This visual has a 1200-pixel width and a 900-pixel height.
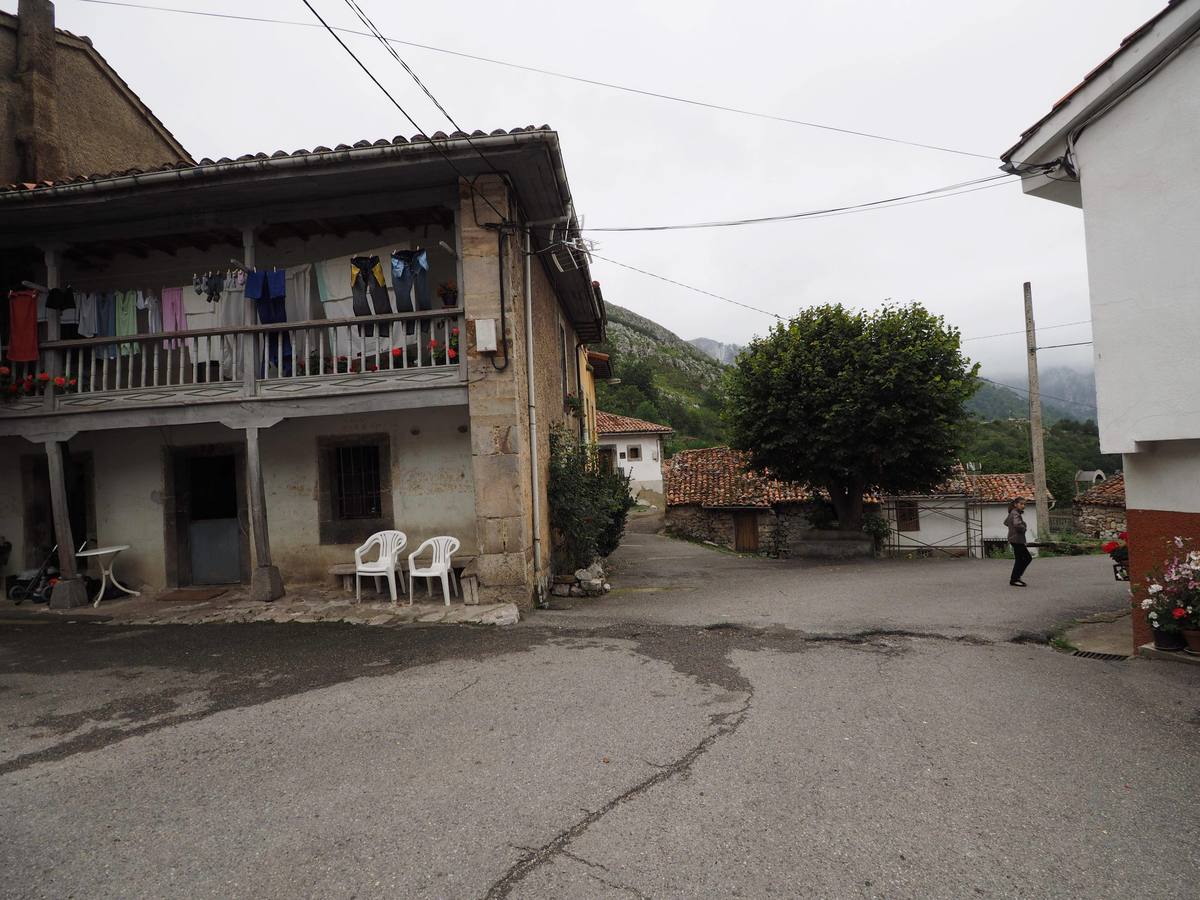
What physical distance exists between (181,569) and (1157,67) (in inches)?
510

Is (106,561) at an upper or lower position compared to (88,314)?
lower

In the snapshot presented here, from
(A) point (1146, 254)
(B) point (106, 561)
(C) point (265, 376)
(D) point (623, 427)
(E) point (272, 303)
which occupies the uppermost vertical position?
(E) point (272, 303)

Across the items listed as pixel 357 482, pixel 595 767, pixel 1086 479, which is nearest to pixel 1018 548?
pixel 595 767

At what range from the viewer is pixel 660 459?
36688mm

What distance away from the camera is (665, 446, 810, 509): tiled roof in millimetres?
24703

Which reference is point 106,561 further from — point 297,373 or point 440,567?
point 440,567

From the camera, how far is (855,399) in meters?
15.7

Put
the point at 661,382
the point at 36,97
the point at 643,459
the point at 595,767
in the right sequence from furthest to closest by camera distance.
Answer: the point at 661,382, the point at 643,459, the point at 36,97, the point at 595,767

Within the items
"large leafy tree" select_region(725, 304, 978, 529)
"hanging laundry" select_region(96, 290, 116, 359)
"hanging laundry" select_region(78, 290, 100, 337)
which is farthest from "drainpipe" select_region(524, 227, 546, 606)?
"large leafy tree" select_region(725, 304, 978, 529)

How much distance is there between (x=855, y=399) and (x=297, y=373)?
→ 1235 cm

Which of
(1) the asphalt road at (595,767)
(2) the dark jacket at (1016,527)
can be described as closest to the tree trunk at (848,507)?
(2) the dark jacket at (1016,527)

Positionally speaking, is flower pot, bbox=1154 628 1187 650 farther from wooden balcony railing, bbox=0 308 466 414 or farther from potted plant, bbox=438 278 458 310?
potted plant, bbox=438 278 458 310

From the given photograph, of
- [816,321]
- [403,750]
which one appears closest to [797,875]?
[403,750]

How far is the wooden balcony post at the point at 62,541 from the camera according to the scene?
8820 millimetres
